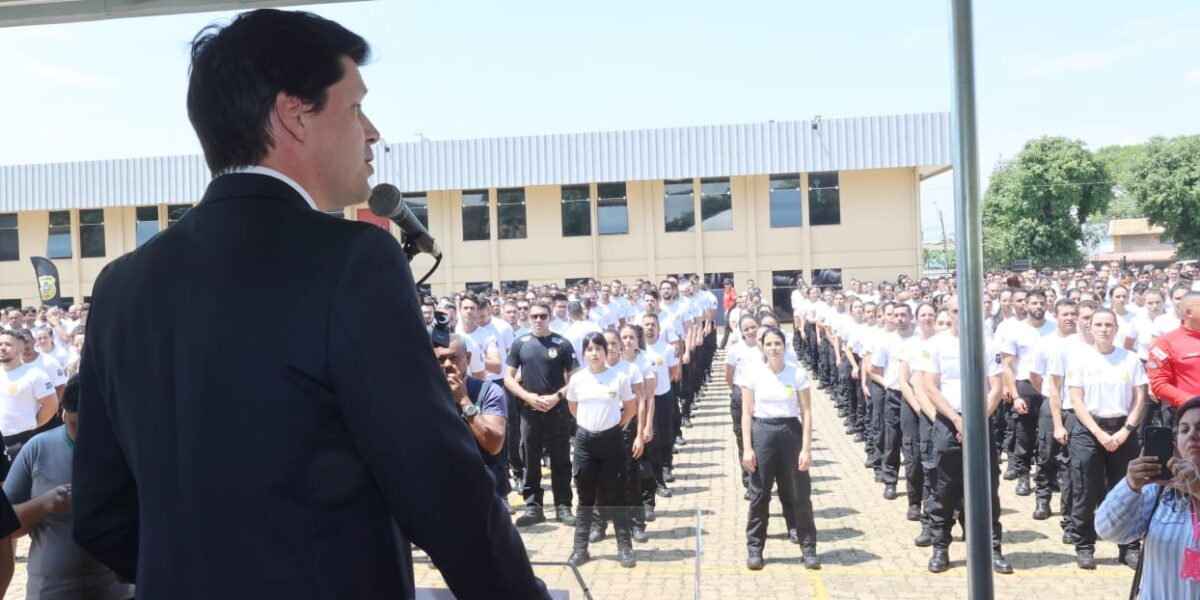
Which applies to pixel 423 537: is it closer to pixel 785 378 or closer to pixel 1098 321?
pixel 785 378

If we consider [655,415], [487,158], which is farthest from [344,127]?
[487,158]

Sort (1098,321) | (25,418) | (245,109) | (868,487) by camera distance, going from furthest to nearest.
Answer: (868,487) → (25,418) → (1098,321) → (245,109)

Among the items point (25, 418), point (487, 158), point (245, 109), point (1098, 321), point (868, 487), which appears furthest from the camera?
point (487, 158)

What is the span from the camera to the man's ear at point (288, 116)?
1.45 meters

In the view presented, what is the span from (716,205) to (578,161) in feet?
16.4

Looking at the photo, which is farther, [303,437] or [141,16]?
[141,16]

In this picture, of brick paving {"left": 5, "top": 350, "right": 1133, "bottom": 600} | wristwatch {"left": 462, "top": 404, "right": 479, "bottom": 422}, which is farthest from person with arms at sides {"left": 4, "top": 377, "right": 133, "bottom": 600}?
brick paving {"left": 5, "top": 350, "right": 1133, "bottom": 600}

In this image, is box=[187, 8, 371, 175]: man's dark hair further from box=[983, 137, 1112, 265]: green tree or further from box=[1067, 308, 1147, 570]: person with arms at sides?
box=[983, 137, 1112, 265]: green tree

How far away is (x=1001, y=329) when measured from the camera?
11.0 metres

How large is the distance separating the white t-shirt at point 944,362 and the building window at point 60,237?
36655mm

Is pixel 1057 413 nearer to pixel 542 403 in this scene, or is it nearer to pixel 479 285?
pixel 542 403

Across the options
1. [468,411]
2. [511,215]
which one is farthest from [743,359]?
[511,215]

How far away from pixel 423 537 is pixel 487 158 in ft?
112

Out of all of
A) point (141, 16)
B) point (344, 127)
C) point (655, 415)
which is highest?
point (141, 16)
